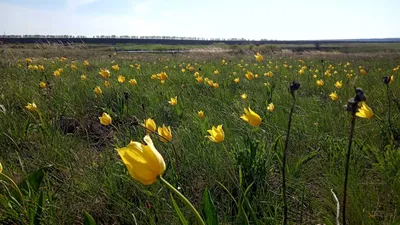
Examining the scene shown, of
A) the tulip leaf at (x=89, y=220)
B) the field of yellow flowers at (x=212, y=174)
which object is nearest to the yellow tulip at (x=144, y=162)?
Result: the field of yellow flowers at (x=212, y=174)

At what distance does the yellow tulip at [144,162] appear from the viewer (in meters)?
0.90

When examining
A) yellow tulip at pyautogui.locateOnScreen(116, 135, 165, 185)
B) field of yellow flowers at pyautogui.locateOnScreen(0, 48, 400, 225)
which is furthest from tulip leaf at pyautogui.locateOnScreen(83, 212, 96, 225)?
yellow tulip at pyautogui.locateOnScreen(116, 135, 165, 185)

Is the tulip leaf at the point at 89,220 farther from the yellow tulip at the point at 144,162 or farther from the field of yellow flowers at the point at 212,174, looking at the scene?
the yellow tulip at the point at 144,162

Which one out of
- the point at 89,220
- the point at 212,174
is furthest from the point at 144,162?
the point at 212,174

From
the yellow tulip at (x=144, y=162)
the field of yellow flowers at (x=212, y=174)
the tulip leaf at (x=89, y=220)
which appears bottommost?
the field of yellow flowers at (x=212, y=174)

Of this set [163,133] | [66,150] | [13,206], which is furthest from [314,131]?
[13,206]

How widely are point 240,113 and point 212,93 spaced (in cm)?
116

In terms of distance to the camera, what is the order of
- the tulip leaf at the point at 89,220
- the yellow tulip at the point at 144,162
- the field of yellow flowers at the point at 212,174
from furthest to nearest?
the field of yellow flowers at the point at 212,174
the tulip leaf at the point at 89,220
the yellow tulip at the point at 144,162

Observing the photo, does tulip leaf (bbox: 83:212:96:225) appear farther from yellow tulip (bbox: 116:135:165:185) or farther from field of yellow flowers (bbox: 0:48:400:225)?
yellow tulip (bbox: 116:135:165:185)

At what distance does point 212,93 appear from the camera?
4.42 m

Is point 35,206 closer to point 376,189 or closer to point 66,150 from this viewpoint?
point 66,150

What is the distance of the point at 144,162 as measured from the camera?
905 mm

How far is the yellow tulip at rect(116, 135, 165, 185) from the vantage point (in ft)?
2.96

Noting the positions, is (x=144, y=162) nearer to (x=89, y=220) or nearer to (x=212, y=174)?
(x=89, y=220)
